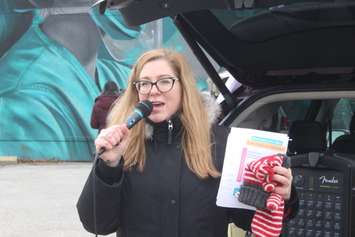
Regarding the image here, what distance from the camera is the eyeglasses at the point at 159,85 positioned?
1.97 metres

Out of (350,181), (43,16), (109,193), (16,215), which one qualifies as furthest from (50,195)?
(109,193)

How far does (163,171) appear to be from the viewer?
1.98 m

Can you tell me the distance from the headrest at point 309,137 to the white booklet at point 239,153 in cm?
171

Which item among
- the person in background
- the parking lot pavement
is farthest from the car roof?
the person in background

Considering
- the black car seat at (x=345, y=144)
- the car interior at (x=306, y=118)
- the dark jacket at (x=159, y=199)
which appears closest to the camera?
the dark jacket at (x=159, y=199)

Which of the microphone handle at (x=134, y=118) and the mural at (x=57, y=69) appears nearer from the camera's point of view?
the microphone handle at (x=134, y=118)

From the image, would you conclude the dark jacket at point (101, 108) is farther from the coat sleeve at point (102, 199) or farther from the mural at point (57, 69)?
the coat sleeve at point (102, 199)

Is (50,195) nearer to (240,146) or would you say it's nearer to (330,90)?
(330,90)

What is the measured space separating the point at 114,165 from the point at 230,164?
41 cm

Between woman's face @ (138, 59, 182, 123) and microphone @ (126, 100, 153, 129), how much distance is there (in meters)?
0.08

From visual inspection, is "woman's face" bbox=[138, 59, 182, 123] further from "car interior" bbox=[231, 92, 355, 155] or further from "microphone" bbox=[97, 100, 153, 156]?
"car interior" bbox=[231, 92, 355, 155]

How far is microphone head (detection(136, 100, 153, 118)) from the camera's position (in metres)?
1.81

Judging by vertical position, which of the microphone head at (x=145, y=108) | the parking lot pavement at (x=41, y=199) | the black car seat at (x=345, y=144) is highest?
the microphone head at (x=145, y=108)

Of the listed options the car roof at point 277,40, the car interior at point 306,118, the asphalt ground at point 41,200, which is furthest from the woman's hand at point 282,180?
the car interior at point 306,118
